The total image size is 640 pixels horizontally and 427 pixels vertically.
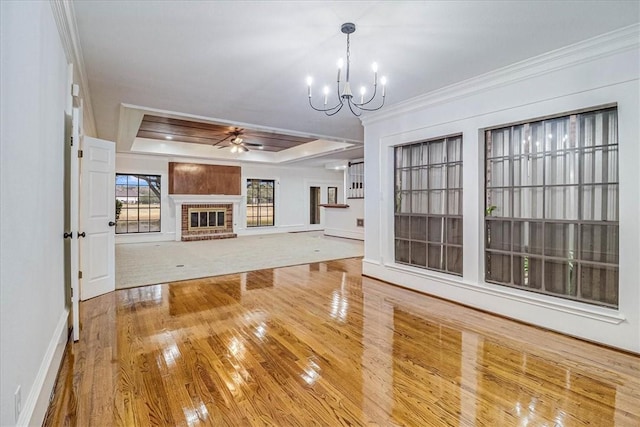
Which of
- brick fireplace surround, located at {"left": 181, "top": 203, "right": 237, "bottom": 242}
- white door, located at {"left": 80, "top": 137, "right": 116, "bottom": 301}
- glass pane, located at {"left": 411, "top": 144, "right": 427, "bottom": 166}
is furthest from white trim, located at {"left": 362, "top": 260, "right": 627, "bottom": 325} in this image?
brick fireplace surround, located at {"left": 181, "top": 203, "right": 237, "bottom": 242}

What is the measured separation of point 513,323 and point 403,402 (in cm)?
Result: 195

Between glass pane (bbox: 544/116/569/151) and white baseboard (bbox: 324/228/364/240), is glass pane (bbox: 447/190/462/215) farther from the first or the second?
white baseboard (bbox: 324/228/364/240)

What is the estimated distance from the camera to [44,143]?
2.01 metres

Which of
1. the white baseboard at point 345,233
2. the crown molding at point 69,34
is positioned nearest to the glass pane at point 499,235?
the crown molding at point 69,34

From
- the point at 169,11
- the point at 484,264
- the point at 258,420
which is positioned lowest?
the point at 258,420

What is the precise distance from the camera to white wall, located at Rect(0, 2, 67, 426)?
1.32 m

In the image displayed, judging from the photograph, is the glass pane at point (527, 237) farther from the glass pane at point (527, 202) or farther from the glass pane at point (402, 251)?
the glass pane at point (402, 251)

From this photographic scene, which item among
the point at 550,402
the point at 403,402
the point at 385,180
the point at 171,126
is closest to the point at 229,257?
the point at 171,126

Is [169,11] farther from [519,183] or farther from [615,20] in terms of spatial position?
[519,183]

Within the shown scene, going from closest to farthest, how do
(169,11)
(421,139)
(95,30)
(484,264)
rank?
(169,11) < (95,30) < (484,264) < (421,139)

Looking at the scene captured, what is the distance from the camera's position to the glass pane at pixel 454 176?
3939mm

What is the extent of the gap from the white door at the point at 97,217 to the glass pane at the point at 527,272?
4.93 metres

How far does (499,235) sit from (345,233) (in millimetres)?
6718

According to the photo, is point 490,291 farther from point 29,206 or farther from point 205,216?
point 205,216
